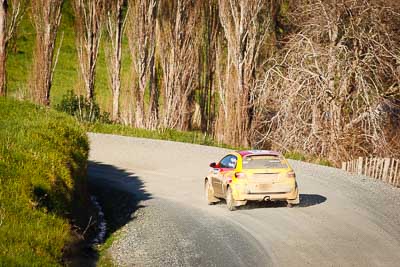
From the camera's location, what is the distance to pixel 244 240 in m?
13.6

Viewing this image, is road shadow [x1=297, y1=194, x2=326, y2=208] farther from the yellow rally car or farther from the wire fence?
the wire fence

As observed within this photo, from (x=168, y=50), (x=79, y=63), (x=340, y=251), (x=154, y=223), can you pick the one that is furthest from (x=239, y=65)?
(x=340, y=251)

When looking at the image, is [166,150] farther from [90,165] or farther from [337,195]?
[337,195]

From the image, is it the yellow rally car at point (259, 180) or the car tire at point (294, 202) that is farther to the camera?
the car tire at point (294, 202)

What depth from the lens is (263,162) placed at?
17.1 metres

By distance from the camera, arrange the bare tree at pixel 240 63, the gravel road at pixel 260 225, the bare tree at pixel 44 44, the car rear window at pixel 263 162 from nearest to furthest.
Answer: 1. the gravel road at pixel 260 225
2. the car rear window at pixel 263 162
3. the bare tree at pixel 240 63
4. the bare tree at pixel 44 44

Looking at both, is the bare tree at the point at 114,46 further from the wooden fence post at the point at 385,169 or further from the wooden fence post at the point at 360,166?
the wooden fence post at the point at 385,169

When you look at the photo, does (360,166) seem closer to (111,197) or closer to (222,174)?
(222,174)

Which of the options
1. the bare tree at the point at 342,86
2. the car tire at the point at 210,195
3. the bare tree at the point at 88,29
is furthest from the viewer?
the bare tree at the point at 88,29

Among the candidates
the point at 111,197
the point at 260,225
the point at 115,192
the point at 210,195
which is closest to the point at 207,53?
the point at 115,192

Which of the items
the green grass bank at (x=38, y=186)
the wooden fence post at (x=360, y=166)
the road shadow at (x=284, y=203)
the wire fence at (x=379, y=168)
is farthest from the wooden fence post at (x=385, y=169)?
the green grass bank at (x=38, y=186)

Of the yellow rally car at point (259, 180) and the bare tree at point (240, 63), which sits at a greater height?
the bare tree at point (240, 63)

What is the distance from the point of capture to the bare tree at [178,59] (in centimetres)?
3678

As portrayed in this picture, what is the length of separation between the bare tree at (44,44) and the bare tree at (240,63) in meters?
9.35
